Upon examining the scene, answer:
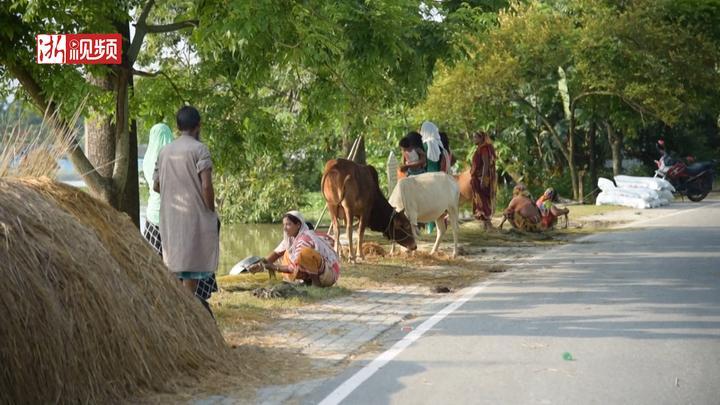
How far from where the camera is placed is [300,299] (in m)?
13.0

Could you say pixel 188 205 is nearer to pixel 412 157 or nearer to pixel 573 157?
pixel 412 157

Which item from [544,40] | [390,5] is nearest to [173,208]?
[390,5]

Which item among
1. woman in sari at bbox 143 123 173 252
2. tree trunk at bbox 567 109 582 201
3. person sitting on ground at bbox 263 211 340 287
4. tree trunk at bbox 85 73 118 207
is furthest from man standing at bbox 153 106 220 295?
tree trunk at bbox 567 109 582 201

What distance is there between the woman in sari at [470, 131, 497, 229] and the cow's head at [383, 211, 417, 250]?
18.5 ft

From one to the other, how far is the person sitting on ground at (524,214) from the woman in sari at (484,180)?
480mm

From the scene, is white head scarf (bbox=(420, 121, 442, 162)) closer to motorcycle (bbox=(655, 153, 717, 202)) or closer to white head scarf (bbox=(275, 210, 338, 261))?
white head scarf (bbox=(275, 210, 338, 261))

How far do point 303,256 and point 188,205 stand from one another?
3945mm

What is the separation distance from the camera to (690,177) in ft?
117

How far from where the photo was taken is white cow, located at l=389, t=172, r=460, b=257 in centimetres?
1839

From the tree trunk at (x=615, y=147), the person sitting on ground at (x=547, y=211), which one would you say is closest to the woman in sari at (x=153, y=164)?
the person sitting on ground at (x=547, y=211)

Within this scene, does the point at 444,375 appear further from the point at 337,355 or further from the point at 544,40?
the point at 544,40

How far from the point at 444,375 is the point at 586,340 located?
2.08 metres

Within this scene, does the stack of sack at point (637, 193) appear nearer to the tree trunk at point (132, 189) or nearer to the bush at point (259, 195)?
the bush at point (259, 195)

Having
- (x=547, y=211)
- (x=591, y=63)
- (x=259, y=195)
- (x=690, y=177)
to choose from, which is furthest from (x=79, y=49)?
(x=690, y=177)
